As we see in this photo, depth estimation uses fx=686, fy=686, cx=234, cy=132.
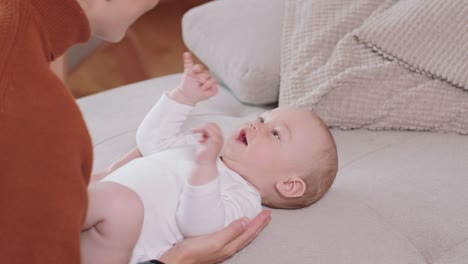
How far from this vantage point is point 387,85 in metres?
1.48

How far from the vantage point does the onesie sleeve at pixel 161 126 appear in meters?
1.31

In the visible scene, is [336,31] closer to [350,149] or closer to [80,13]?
[350,149]

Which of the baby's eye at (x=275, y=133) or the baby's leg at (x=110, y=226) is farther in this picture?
the baby's eye at (x=275, y=133)

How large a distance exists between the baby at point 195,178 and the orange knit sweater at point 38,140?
0.73 feet

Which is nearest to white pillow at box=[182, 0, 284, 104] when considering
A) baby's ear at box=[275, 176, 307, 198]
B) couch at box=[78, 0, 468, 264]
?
couch at box=[78, 0, 468, 264]

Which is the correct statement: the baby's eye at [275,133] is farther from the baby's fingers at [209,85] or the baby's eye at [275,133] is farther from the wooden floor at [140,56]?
the wooden floor at [140,56]

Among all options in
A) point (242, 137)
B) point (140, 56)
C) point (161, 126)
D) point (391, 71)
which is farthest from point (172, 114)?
point (140, 56)

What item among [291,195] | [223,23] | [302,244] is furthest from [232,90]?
[302,244]

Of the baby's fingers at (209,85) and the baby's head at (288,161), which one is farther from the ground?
the baby's fingers at (209,85)

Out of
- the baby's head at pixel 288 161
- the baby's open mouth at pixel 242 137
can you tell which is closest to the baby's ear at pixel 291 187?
the baby's head at pixel 288 161

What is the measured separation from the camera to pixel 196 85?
130cm

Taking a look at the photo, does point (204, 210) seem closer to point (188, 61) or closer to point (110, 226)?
point (110, 226)

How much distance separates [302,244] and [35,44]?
562mm

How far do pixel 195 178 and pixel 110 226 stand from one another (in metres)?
0.15
